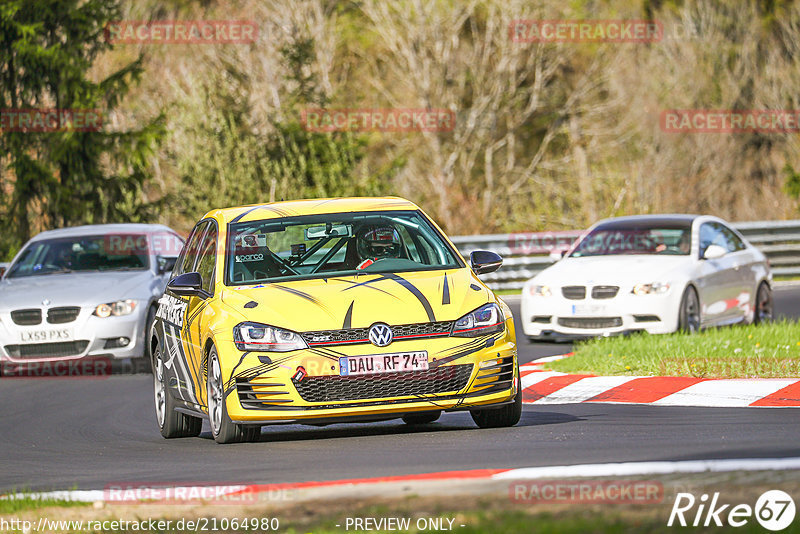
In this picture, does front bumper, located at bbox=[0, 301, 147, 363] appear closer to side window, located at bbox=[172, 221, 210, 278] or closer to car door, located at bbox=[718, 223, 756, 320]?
side window, located at bbox=[172, 221, 210, 278]

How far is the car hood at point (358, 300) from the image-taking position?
9.01 meters

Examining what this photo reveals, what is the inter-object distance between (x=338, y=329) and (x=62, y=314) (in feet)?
23.6

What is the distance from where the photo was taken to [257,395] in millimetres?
9055

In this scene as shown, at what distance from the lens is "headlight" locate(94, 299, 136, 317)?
50.7 ft

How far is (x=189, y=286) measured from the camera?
32.9 ft

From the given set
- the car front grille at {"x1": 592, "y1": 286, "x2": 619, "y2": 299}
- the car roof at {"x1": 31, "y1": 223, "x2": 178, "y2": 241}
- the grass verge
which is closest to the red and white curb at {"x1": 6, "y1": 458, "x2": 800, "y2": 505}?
the grass verge

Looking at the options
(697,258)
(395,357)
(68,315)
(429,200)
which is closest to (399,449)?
(395,357)

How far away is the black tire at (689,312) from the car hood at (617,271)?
10.3 inches

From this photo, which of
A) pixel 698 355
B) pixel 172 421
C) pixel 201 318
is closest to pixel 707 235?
pixel 698 355

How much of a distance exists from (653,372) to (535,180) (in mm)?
31569

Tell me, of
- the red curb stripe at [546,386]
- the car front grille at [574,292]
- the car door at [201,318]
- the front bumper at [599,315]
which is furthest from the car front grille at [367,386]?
the car front grille at [574,292]

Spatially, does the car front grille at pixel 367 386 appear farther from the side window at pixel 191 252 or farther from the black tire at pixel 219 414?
the side window at pixel 191 252

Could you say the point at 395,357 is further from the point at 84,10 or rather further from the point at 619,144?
the point at 619,144

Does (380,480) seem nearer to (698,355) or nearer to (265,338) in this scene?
(265,338)
